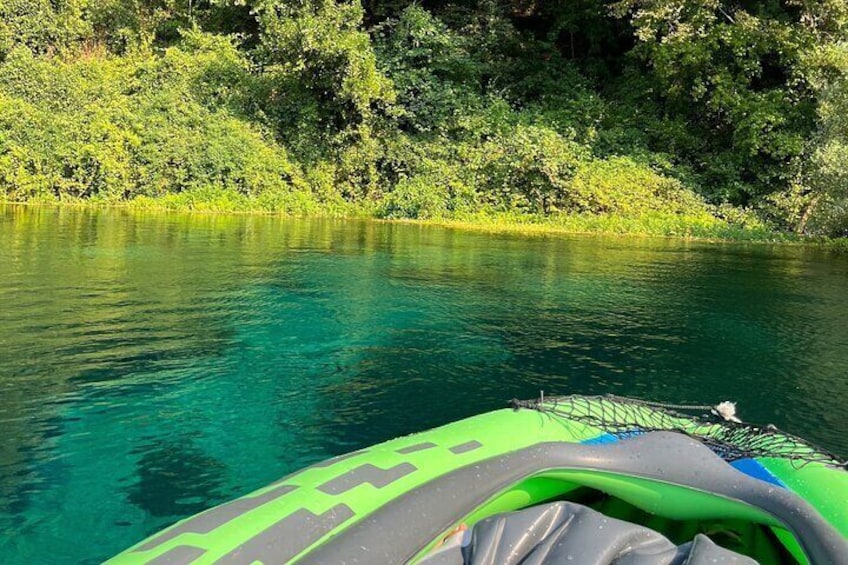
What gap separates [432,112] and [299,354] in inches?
641

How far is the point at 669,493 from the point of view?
9.49ft

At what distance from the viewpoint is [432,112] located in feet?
70.5

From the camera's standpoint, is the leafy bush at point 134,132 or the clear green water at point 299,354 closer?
the clear green water at point 299,354

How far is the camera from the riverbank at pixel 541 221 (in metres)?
17.0

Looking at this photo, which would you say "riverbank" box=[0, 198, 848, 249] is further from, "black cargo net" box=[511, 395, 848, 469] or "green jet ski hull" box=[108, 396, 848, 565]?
"green jet ski hull" box=[108, 396, 848, 565]

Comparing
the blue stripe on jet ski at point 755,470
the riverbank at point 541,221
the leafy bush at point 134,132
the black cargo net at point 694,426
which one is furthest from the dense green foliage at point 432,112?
the blue stripe on jet ski at point 755,470

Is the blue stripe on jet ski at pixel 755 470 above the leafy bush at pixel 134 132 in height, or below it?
below

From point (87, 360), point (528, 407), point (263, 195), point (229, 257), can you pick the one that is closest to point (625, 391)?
point (528, 407)

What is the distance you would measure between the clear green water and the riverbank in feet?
17.1

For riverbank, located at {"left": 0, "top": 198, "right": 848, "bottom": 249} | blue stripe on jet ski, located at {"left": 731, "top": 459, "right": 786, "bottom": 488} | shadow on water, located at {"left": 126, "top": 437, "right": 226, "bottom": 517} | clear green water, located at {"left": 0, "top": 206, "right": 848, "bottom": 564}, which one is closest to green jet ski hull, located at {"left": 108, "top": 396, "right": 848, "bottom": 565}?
blue stripe on jet ski, located at {"left": 731, "top": 459, "right": 786, "bottom": 488}

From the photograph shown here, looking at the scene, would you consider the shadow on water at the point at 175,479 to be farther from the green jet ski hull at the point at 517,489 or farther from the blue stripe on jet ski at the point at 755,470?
the blue stripe on jet ski at the point at 755,470

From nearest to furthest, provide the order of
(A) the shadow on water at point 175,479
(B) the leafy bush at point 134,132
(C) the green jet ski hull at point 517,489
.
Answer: (C) the green jet ski hull at point 517,489 < (A) the shadow on water at point 175,479 < (B) the leafy bush at point 134,132

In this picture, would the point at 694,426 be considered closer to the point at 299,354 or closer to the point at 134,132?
the point at 299,354

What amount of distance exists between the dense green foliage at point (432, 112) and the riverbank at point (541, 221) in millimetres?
238
